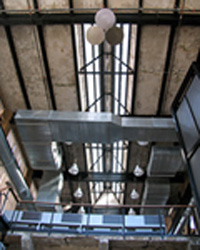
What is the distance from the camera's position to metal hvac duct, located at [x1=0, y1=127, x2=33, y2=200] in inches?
309

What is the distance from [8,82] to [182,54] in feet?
20.4

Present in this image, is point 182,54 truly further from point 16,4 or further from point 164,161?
point 16,4

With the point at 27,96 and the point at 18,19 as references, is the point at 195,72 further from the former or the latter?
the point at 27,96

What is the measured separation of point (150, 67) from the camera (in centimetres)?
780

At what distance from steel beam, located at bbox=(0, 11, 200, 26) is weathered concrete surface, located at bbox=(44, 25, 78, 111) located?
397 mm

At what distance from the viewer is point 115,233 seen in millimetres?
6539

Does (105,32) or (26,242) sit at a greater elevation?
(105,32)

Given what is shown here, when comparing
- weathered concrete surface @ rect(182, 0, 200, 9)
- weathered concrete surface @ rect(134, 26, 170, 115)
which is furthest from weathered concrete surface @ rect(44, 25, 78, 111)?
weathered concrete surface @ rect(182, 0, 200, 9)

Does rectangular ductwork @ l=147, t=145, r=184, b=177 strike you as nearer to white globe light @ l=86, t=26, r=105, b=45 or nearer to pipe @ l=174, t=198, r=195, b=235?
pipe @ l=174, t=198, r=195, b=235

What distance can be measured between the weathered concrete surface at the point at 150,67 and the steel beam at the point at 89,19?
1.33 ft

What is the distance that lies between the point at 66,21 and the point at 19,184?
6902 millimetres

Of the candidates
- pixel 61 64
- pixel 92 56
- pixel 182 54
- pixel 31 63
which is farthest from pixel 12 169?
pixel 182 54

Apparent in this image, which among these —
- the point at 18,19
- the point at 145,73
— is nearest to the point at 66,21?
the point at 18,19

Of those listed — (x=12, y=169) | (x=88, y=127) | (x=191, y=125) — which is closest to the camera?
(x=191, y=125)
